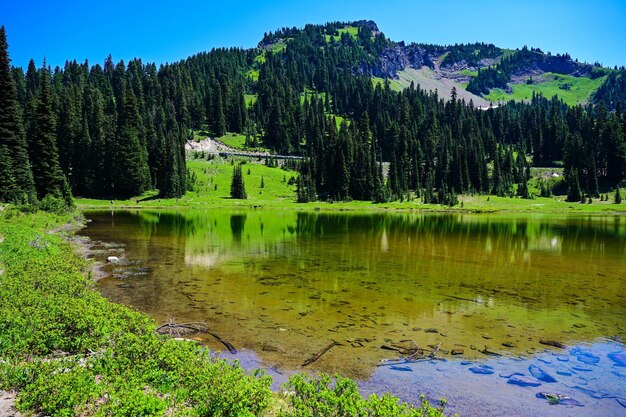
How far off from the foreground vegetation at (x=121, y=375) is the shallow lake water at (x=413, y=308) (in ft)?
10.1

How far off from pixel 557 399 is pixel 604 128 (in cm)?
18388

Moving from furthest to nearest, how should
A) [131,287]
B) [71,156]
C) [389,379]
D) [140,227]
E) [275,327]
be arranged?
[71,156]
[140,227]
[131,287]
[275,327]
[389,379]

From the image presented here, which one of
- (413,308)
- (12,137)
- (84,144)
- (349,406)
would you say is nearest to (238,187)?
(84,144)

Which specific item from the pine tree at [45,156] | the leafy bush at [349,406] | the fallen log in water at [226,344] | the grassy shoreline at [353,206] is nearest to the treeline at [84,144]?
the pine tree at [45,156]

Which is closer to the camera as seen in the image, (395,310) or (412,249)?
(395,310)

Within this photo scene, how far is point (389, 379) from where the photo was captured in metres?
14.0

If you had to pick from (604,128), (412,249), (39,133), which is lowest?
(412,249)

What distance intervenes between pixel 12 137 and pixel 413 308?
5948 cm

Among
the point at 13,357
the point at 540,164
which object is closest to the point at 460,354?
the point at 13,357

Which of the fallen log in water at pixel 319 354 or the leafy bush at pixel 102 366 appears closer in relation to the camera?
the leafy bush at pixel 102 366

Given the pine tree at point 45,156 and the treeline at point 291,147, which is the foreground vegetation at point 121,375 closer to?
the treeline at point 291,147

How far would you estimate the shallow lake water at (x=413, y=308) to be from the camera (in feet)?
46.4

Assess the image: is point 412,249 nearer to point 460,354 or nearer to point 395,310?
point 395,310

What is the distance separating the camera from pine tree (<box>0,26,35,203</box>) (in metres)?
53.3
